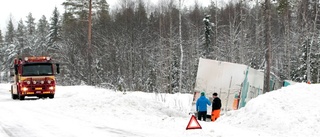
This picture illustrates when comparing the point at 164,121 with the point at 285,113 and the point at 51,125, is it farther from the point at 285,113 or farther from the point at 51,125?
the point at 285,113

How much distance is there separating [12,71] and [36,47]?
2592 inches

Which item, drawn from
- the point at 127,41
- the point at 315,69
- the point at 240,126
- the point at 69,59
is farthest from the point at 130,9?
the point at 240,126

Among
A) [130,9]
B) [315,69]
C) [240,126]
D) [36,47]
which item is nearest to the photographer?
[240,126]

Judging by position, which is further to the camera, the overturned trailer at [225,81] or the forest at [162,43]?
the forest at [162,43]

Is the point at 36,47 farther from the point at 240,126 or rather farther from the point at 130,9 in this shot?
the point at 240,126

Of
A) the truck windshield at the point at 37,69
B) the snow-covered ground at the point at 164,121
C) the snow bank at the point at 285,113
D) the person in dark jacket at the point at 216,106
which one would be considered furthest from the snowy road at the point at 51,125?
the truck windshield at the point at 37,69

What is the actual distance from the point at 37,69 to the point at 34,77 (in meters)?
0.51

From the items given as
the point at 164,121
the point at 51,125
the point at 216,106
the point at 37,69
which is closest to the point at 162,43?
the point at 37,69

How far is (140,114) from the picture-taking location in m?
17.2

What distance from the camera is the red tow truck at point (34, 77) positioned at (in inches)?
989

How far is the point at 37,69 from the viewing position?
25.5 m

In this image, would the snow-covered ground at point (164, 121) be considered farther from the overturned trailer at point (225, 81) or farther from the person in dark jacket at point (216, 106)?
the overturned trailer at point (225, 81)

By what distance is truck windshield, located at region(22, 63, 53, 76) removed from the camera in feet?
82.8

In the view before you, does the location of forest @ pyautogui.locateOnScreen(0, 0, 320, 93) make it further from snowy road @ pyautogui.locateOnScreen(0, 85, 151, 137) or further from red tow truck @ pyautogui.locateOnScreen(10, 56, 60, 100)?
snowy road @ pyautogui.locateOnScreen(0, 85, 151, 137)
